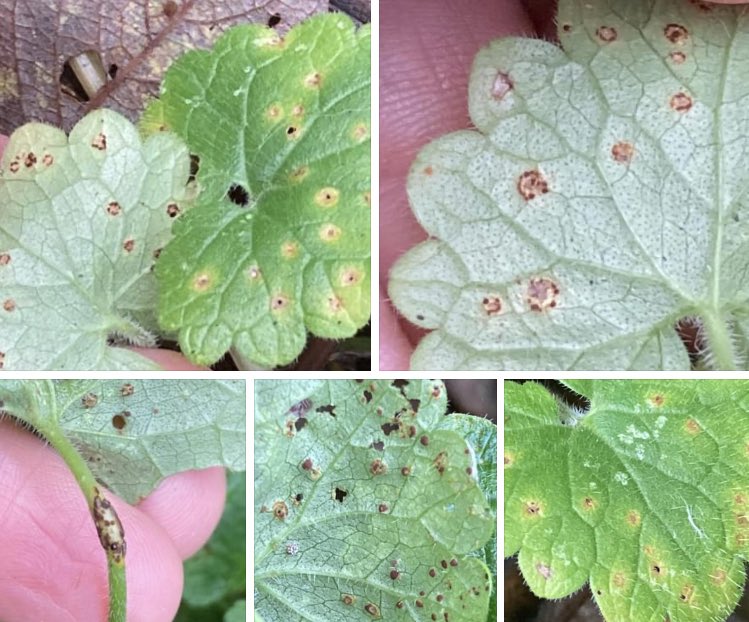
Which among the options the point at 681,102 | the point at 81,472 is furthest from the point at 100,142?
the point at 681,102

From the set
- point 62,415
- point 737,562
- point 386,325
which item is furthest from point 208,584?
point 737,562

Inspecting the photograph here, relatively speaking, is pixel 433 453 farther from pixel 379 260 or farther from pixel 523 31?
pixel 523 31

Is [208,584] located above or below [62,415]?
below

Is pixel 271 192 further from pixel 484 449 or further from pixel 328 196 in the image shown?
pixel 484 449

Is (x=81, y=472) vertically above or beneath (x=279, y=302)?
beneath

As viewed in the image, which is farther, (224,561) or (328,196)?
(224,561)

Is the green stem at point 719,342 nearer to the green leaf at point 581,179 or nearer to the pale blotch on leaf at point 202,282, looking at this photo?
the green leaf at point 581,179
